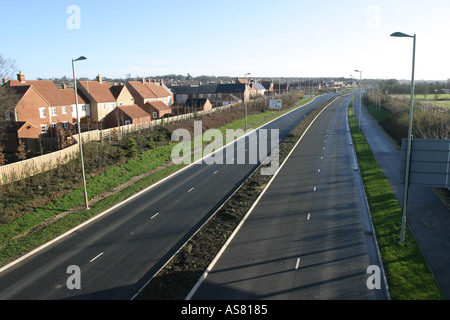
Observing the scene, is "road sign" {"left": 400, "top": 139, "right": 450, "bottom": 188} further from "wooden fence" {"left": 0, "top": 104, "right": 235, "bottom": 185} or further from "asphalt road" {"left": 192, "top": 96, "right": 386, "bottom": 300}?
"wooden fence" {"left": 0, "top": 104, "right": 235, "bottom": 185}

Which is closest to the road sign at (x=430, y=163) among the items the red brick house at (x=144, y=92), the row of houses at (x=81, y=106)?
the row of houses at (x=81, y=106)

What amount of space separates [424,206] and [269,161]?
14.3 m

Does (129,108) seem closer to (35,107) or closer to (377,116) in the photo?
(35,107)

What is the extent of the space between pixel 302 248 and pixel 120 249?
7.77 meters

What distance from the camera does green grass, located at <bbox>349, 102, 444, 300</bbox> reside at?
38.2 feet

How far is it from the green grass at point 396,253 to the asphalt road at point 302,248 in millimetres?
470

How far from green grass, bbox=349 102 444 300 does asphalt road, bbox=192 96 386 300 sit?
470mm

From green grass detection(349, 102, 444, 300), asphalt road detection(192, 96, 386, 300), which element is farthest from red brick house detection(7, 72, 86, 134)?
green grass detection(349, 102, 444, 300)

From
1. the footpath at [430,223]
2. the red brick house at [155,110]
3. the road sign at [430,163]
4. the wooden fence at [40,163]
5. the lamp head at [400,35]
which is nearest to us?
the footpath at [430,223]

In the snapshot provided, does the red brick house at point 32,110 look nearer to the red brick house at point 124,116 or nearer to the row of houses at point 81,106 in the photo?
the row of houses at point 81,106

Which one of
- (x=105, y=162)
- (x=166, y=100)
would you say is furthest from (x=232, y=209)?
(x=166, y=100)

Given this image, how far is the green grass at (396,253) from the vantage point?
11.6m
